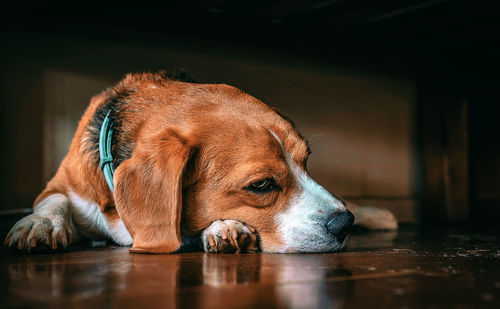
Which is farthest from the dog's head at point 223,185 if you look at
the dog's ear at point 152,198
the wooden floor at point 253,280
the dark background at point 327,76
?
the dark background at point 327,76

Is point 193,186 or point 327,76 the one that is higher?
point 327,76

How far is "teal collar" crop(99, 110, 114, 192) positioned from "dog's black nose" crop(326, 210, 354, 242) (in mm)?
968

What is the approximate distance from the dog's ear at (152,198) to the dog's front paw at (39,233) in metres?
0.24

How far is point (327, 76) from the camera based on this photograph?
497 cm

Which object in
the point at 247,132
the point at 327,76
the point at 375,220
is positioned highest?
the point at 327,76

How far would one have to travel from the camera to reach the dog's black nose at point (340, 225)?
7.22 ft

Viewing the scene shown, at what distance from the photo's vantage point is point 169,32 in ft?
13.5

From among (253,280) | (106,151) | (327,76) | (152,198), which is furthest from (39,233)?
(327,76)

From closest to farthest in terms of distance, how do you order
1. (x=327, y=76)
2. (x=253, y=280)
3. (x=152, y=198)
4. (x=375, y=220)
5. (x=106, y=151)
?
(x=253, y=280) → (x=152, y=198) → (x=106, y=151) → (x=375, y=220) → (x=327, y=76)

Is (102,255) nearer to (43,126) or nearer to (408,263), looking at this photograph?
(408,263)

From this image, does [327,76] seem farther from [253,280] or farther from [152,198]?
[253,280]

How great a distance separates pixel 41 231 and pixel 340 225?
3.80 feet

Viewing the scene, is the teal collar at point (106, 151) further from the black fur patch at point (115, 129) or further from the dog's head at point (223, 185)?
the dog's head at point (223, 185)

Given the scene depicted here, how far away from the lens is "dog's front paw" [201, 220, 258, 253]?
85.4 inches
